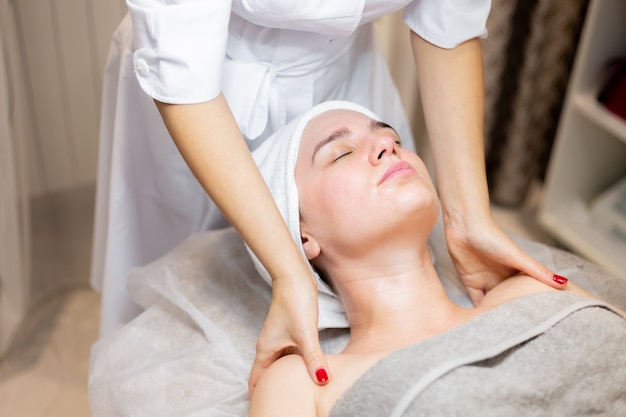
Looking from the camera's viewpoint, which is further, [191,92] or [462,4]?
[462,4]

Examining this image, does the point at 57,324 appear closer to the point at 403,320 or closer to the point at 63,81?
the point at 63,81

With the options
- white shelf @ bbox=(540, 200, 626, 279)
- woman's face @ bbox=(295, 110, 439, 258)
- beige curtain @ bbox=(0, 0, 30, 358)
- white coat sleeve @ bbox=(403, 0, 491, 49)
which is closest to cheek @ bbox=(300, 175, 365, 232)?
woman's face @ bbox=(295, 110, 439, 258)

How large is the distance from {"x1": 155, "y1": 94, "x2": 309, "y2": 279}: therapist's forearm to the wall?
90 cm

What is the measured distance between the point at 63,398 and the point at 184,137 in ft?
3.61

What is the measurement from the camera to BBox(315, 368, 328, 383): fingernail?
1.12 m

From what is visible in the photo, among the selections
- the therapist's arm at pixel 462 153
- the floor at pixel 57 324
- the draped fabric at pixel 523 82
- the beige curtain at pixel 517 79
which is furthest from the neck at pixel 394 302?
the draped fabric at pixel 523 82

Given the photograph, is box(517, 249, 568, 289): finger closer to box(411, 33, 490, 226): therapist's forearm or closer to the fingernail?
box(411, 33, 490, 226): therapist's forearm

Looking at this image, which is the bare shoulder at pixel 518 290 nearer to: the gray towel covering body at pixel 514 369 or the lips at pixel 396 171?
the gray towel covering body at pixel 514 369

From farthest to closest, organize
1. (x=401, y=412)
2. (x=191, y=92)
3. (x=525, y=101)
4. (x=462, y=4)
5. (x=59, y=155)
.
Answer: (x=525, y=101) → (x=59, y=155) → (x=462, y=4) → (x=191, y=92) → (x=401, y=412)

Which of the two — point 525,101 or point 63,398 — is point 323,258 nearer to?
point 63,398

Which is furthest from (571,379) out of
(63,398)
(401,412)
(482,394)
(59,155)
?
(59,155)

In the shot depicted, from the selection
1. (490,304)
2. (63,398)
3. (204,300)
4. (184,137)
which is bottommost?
(63,398)

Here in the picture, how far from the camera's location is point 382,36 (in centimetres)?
225

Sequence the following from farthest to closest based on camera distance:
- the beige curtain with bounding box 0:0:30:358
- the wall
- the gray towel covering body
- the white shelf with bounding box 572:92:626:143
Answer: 1. the white shelf with bounding box 572:92:626:143
2. the wall
3. the beige curtain with bounding box 0:0:30:358
4. the gray towel covering body
